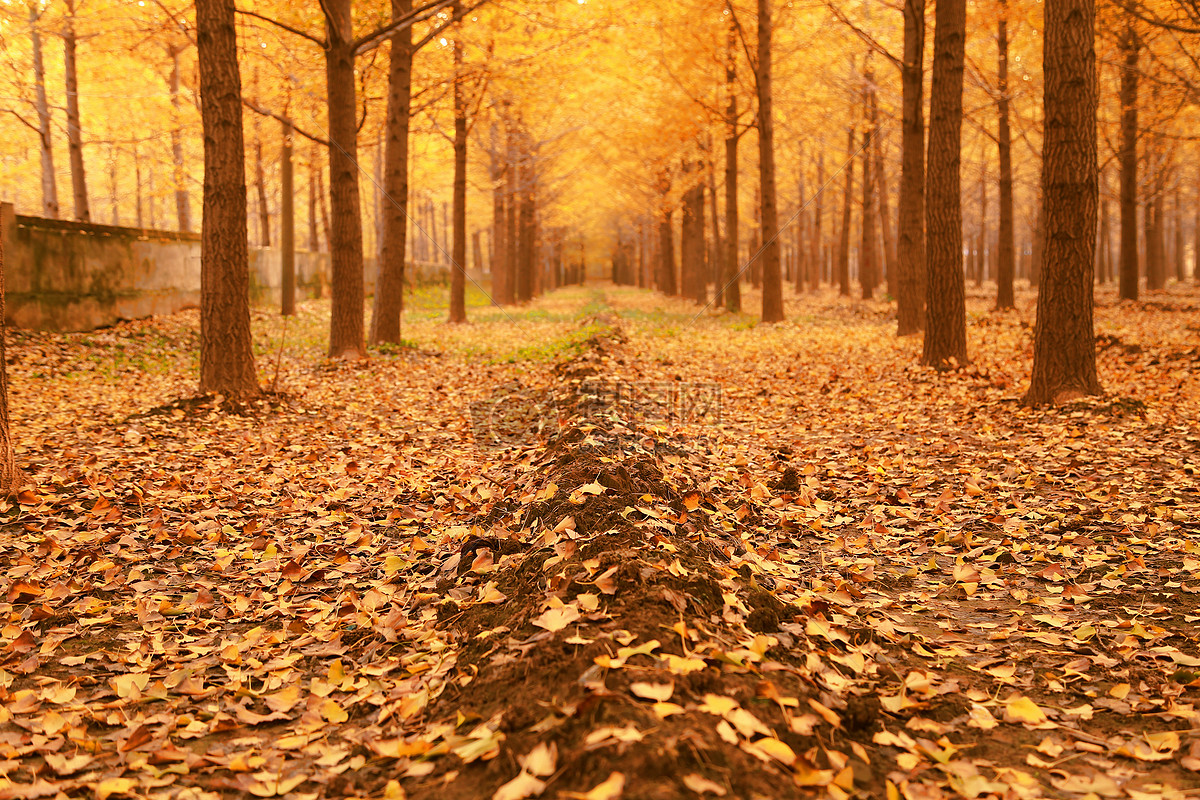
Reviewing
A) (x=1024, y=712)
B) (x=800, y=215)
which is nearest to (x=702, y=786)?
(x=1024, y=712)

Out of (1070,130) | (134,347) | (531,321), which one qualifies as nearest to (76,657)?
(1070,130)

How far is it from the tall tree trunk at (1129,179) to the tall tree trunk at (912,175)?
5613mm

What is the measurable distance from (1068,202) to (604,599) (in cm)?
627

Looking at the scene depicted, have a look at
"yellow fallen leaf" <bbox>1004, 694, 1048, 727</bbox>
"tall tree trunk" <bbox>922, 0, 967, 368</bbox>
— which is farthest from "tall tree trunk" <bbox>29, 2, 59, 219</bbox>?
"yellow fallen leaf" <bbox>1004, 694, 1048, 727</bbox>

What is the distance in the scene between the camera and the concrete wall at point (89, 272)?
1071cm

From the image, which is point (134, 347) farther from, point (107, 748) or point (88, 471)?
point (107, 748)

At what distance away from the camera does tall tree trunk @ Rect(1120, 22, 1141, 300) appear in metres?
15.6

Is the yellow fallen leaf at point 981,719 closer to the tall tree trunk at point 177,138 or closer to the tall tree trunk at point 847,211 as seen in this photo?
the tall tree trunk at point 177,138

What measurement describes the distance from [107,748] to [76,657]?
0.84 meters

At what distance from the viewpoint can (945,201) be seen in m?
9.92

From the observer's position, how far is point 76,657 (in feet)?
10.7

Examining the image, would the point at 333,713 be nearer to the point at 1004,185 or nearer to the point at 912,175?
the point at 912,175

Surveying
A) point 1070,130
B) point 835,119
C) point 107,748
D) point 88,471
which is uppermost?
point 835,119

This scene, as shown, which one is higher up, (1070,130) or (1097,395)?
(1070,130)
